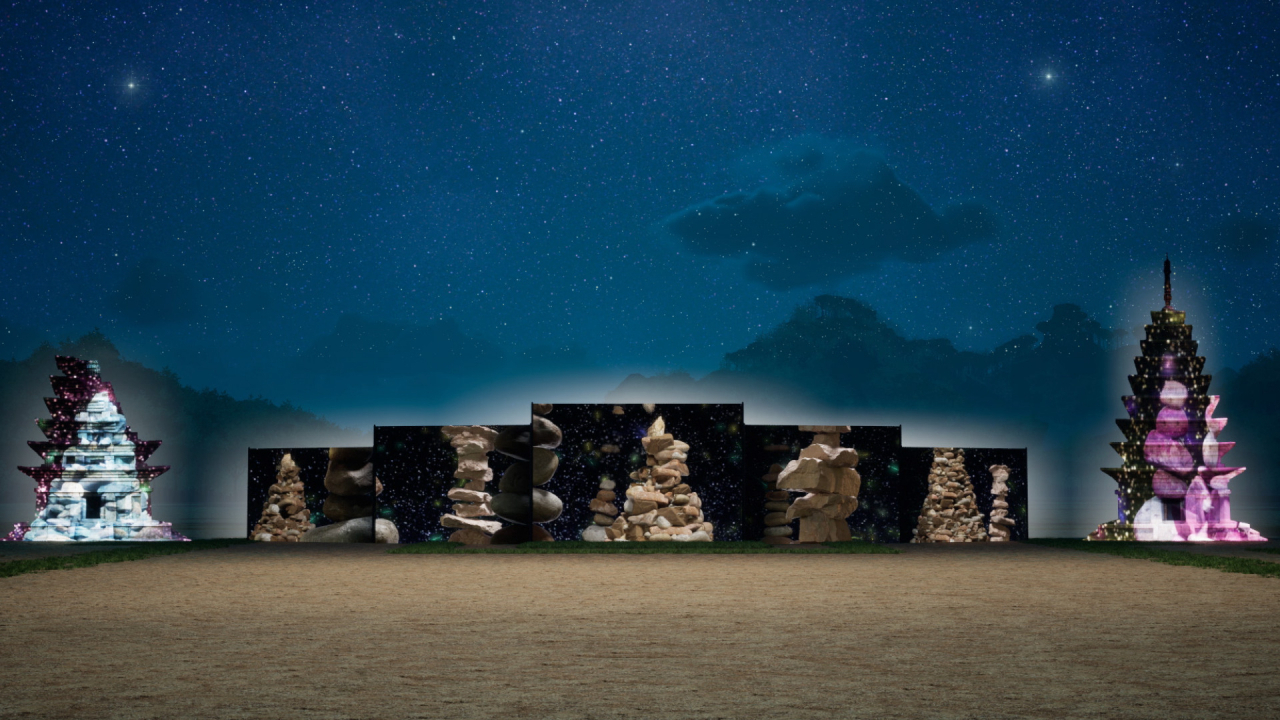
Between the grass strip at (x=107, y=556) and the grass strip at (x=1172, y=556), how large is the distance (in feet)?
68.1

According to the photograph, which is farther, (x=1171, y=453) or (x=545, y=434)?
(x=1171, y=453)

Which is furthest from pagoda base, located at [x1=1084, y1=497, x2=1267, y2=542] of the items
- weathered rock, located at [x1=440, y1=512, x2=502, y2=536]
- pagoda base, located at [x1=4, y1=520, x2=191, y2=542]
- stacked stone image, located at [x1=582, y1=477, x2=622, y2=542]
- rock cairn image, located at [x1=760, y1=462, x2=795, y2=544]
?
pagoda base, located at [x1=4, y1=520, x2=191, y2=542]

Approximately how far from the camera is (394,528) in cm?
A: 2825

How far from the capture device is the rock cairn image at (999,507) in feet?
98.5

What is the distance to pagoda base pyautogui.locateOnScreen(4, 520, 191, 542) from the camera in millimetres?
29609

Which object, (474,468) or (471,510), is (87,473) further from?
(474,468)

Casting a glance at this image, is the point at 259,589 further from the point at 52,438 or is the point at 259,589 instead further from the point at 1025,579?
the point at 52,438

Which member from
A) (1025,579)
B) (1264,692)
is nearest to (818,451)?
(1025,579)

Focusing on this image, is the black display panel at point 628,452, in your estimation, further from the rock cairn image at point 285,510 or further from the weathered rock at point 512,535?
the rock cairn image at point 285,510

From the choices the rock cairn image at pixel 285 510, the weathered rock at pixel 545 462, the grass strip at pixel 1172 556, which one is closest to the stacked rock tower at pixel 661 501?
the weathered rock at pixel 545 462

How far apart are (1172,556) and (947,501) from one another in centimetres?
611

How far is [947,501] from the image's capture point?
29484mm

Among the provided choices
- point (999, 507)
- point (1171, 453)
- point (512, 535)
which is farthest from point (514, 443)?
point (1171, 453)

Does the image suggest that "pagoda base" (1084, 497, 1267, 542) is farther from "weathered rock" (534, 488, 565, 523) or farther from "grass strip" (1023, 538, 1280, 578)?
"weathered rock" (534, 488, 565, 523)
